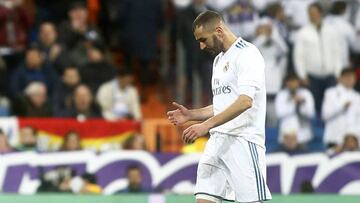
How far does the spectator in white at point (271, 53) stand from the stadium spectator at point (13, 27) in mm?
3730

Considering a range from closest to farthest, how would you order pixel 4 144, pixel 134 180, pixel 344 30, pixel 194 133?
pixel 194 133, pixel 134 180, pixel 4 144, pixel 344 30

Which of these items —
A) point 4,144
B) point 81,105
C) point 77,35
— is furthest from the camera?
point 77,35

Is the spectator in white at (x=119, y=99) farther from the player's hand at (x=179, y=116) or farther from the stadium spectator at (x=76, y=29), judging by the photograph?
the player's hand at (x=179, y=116)

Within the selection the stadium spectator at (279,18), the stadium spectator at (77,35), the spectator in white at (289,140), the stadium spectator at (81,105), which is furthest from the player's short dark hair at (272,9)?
the stadium spectator at (81,105)

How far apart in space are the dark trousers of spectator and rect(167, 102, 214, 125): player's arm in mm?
7182

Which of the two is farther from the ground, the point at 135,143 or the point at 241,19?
the point at 241,19

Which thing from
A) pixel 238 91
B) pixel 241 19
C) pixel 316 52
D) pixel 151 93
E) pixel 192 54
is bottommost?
pixel 238 91

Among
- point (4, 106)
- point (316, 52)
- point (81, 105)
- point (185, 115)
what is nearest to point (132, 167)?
point (81, 105)

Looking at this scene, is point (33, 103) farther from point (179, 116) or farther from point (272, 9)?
point (179, 116)

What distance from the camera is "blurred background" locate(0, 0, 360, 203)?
13133mm

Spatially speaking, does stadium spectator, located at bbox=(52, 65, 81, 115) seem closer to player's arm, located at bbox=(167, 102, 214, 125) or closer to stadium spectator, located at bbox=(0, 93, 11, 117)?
stadium spectator, located at bbox=(0, 93, 11, 117)

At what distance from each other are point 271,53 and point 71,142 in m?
3.34

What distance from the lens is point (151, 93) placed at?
1717 centimetres

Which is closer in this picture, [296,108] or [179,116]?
[179,116]
